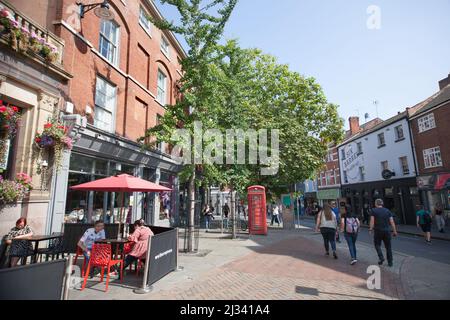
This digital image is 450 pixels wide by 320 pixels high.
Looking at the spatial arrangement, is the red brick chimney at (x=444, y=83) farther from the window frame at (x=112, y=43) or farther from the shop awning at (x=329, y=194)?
the window frame at (x=112, y=43)

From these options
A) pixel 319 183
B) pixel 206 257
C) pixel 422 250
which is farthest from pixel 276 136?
pixel 319 183

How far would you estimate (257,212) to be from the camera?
1545cm

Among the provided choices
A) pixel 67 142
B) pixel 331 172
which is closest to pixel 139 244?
pixel 67 142

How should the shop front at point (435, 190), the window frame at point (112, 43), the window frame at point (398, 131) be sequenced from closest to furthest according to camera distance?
the window frame at point (112, 43) → the shop front at point (435, 190) → the window frame at point (398, 131)

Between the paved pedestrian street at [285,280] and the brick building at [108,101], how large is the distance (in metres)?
4.90

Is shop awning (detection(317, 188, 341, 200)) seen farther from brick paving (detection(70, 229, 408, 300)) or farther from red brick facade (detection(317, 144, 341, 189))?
brick paving (detection(70, 229, 408, 300))

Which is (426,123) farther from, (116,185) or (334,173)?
(116,185)

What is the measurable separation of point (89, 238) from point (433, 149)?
2575cm

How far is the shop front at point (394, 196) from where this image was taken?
74.9 ft

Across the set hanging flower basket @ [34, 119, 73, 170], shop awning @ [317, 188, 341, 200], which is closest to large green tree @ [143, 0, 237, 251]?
hanging flower basket @ [34, 119, 73, 170]

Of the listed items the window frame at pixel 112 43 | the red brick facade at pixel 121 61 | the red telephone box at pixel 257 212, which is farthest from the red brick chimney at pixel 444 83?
the window frame at pixel 112 43

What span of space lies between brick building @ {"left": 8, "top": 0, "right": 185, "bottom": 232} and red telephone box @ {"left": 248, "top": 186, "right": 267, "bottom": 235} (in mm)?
5624
